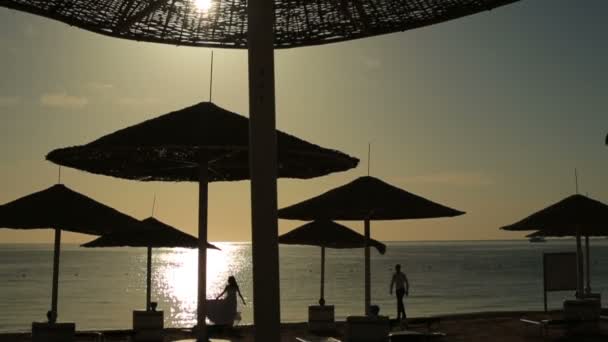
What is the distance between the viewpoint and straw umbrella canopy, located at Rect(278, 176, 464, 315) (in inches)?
481

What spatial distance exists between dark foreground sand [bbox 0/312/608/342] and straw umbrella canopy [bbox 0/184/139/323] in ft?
10.9

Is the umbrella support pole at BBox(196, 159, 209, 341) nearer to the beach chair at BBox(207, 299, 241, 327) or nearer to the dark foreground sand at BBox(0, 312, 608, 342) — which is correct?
the dark foreground sand at BBox(0, 312, 608, 342)

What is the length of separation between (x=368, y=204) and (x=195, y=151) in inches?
142

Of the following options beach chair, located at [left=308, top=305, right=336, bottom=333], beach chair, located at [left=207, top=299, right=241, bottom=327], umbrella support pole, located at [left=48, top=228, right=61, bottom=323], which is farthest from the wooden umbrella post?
umbrella support pole, located at [left=48, top=228, right=61, bottom=323]

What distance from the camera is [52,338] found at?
11289 mm

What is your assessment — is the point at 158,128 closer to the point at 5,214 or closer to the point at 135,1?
the point at 135,1

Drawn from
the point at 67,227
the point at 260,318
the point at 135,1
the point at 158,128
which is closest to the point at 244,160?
the point at 158,128

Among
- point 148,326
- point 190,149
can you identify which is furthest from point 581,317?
point 190,149

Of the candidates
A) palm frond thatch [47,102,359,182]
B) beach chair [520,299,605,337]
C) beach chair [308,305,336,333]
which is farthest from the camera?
beach chair [308,305,336,333]

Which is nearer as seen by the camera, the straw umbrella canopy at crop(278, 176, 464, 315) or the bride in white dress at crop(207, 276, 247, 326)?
the straw umbrella canopy at crop(278, 176, 464, 315)

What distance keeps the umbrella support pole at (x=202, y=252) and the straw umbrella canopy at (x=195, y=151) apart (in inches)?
0.4

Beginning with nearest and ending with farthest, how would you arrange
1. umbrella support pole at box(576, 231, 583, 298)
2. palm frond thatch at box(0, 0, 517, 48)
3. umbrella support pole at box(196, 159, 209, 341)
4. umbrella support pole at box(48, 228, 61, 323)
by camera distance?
palm frond thatch at box(0, 0, 517, 48)
umbrella support pole at box(196, 159, 209, 341)
umbrella support pole at box(48, 228, 61, 323)
umbrella support pole at box(576, 231, 583, 298)

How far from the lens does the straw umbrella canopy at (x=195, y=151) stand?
313 inches

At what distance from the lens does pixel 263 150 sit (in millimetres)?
4227
